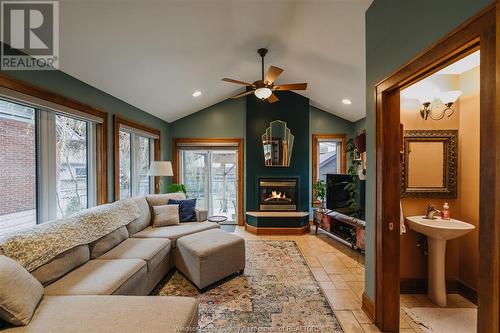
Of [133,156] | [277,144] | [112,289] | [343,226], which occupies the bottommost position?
[343,226]

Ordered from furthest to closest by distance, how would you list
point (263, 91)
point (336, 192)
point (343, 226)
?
point (336, 192)
point (343, 226)
point (263, 91)

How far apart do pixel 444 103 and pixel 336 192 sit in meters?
2.25

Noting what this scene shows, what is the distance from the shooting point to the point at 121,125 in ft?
11.9

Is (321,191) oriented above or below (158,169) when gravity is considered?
below

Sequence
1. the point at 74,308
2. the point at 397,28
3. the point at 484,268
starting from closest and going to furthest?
the point at 484,268 < the point at 74,308 < the point at 397,28

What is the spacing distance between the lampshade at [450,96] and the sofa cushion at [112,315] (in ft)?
10.3

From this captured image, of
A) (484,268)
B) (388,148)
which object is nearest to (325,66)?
(388,148)

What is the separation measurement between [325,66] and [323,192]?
2.55 m

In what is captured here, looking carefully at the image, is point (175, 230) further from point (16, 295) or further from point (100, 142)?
point (16, 295)

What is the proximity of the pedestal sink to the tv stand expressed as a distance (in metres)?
1.07

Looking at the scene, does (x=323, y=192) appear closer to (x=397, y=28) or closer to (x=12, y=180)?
(x=397, y=28)

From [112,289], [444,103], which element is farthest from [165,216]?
[444,103]

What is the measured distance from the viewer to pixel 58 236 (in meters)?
1.96

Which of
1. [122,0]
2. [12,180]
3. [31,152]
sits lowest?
[12,180]
